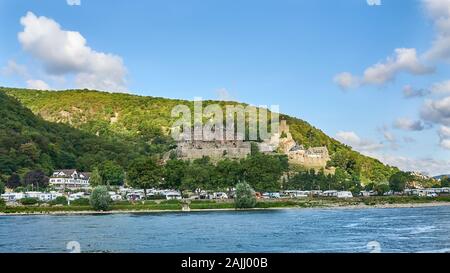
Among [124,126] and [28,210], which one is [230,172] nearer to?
[124,126]

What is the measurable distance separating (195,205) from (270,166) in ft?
25.2

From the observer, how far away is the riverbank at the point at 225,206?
28062 millimetres

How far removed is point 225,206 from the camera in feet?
100

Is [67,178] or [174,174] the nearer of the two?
[67,178]

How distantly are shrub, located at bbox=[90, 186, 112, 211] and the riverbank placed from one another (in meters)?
0.26

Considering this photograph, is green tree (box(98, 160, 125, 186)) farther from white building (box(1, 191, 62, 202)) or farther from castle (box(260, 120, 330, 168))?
castle (box(260, 120, 330, 168))

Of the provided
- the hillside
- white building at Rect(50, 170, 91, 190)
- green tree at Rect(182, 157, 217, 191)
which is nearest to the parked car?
green tree at Rect(182, 157, 217, 191)

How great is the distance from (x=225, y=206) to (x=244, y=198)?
126 cm

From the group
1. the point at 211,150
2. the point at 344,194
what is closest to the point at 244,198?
the point at 344,194

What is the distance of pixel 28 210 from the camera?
28.4 meters

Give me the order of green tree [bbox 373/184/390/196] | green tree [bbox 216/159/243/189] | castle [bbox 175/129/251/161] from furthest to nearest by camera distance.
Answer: castle [bbox 175/129/251/161] < green tree [bbox 373/184/390/196] < green tree [bbox 216/159/243/189]

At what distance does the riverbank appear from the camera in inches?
1105

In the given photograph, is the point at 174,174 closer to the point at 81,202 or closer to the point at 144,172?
the point at 144,172
